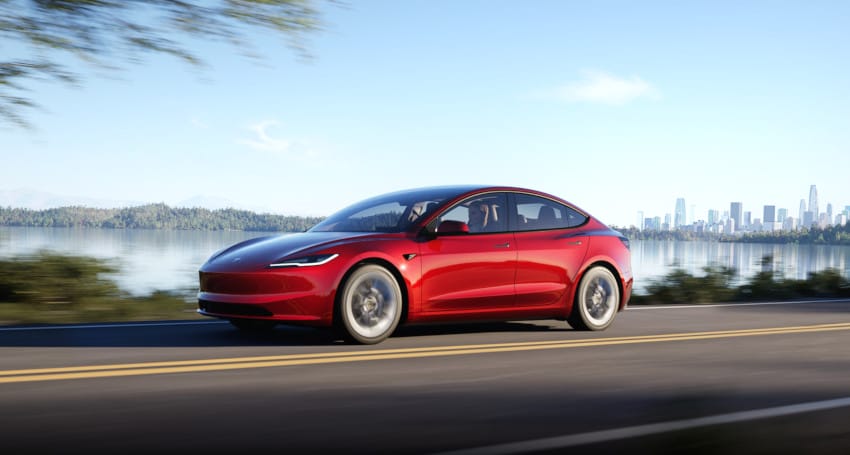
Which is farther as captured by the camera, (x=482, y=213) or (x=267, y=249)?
(x=482, y=213)

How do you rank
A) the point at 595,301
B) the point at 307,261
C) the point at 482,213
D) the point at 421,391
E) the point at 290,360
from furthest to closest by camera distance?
the point at 595,301 → the point at 482,213 → the point at 307,261 → the point at 290,360 → the point at 421,391

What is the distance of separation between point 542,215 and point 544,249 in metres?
0.43

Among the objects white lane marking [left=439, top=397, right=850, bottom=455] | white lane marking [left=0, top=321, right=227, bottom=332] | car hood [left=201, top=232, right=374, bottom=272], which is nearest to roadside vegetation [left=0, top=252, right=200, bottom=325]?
white lane marking [left=0, top=321, right=227, bottom=332]

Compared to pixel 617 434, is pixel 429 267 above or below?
above

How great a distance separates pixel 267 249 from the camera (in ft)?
26.2

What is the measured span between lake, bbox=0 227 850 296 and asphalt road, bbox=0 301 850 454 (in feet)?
7.25

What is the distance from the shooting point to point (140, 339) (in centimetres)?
815

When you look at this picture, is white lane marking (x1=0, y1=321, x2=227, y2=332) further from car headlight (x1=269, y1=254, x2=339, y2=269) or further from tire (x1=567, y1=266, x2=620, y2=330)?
tire (x1=567, y1=266, x2=620, y2=330)

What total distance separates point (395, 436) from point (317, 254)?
3.38 metres

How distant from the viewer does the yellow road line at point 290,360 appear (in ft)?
20.0

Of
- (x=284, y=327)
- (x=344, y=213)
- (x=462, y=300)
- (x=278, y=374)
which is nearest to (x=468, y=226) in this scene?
(x=462, y=300)

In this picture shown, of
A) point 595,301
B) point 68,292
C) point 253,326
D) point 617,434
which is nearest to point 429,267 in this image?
point 253,326

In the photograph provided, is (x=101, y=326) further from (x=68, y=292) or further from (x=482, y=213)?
(x=482, y=213)

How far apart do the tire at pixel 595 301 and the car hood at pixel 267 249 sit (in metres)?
2.60
